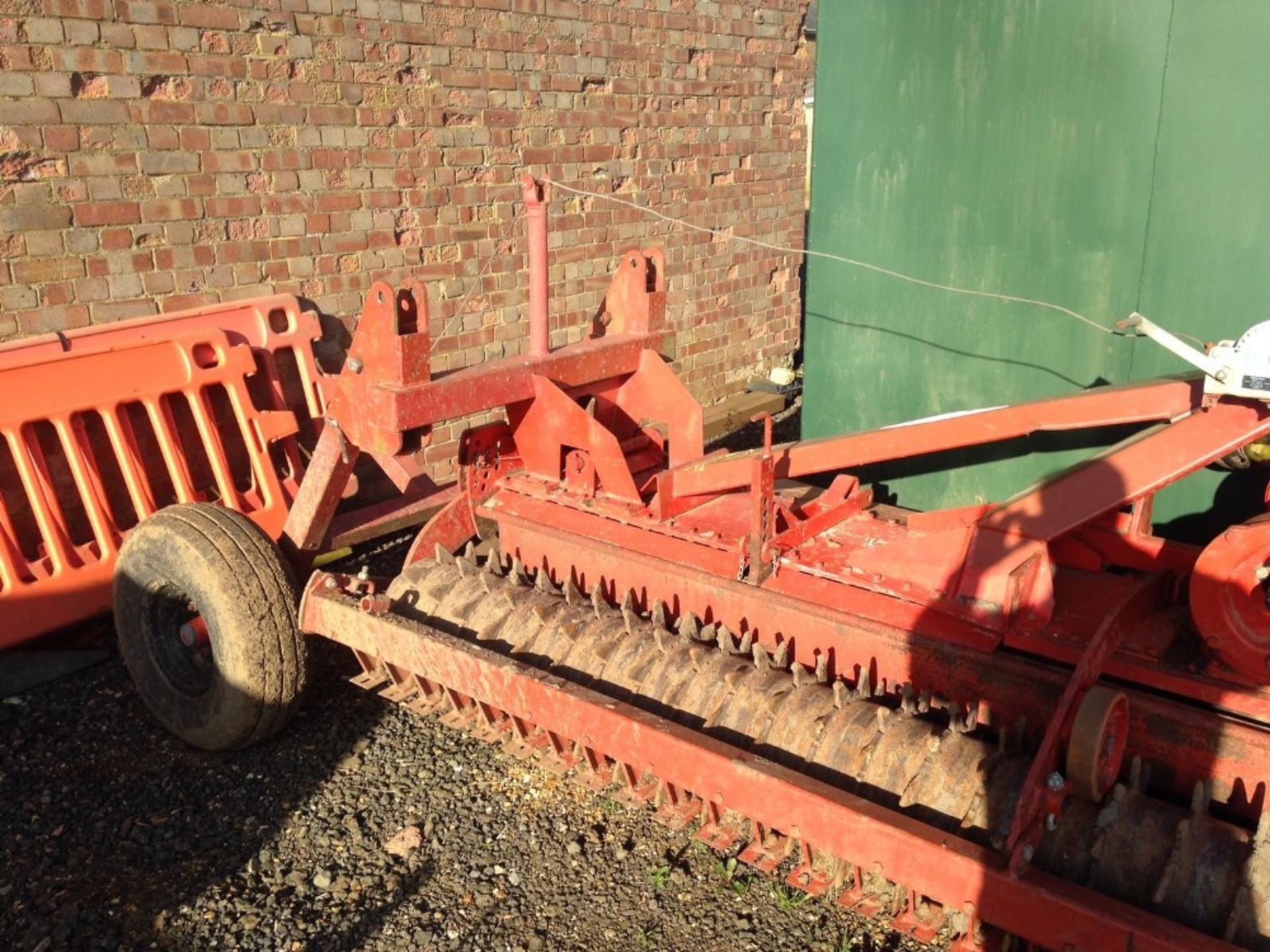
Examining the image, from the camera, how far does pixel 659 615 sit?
352 centimetres

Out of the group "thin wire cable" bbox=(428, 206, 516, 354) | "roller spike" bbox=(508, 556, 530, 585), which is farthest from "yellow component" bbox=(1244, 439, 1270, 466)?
"thin wire cable" bbox=(428, 206, 516, 354)

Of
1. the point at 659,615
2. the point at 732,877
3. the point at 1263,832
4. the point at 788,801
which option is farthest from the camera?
the point at 659,615

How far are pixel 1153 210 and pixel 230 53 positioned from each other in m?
4.02

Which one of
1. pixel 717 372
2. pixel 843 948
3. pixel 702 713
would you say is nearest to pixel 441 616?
pixel 702 713

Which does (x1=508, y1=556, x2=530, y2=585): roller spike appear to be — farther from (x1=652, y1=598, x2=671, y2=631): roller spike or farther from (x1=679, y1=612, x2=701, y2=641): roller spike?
(x1=679, y1=612, x2=701, y2=641): roller spike

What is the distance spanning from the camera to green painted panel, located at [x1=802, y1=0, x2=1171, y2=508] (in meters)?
3.90

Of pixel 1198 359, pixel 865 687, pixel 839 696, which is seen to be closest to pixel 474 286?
pixel 865 687

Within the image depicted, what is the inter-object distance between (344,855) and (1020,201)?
344 cm

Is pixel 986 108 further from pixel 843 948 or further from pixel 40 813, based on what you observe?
pixel 40 813

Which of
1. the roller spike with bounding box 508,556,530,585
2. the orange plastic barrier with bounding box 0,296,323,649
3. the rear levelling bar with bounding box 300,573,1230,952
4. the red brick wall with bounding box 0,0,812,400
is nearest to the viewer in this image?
the rear levelling bar with bounding box 300,573,1230,952

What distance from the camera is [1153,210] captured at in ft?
12.6

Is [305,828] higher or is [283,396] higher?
[283,396]

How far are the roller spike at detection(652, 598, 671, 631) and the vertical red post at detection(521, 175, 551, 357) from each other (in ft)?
3.17

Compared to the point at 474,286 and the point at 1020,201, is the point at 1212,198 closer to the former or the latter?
the point at 1020,201
